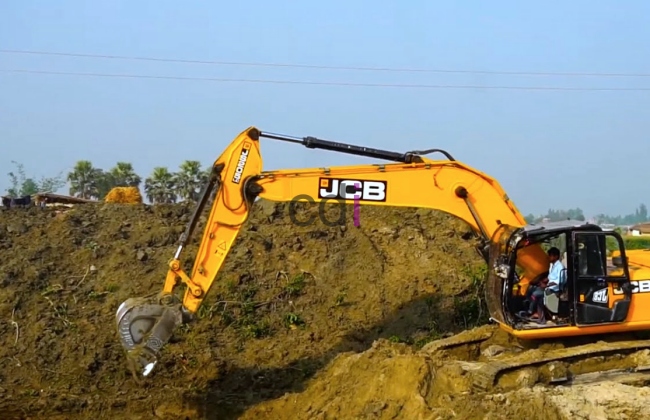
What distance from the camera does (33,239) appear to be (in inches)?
646

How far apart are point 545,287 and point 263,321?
5.90m

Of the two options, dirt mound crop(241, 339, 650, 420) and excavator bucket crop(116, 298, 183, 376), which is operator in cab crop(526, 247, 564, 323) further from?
→ excavator bucket crop(116, 298, 183, 376)

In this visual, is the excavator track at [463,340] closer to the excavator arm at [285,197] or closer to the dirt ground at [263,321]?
the dirt ground at [263,321]

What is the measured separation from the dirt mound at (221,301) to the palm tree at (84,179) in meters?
20.2

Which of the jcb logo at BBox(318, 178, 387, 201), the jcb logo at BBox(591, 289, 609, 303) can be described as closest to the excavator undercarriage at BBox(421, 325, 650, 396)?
the jcb logo at BBox(591, 289, 609, 303)

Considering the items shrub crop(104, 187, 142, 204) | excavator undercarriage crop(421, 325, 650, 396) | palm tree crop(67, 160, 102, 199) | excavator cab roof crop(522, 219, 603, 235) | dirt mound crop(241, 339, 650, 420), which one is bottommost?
dirt mound crop(241, 339, 650, 420)

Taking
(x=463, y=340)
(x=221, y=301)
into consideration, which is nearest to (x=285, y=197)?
(x=463, y=340)

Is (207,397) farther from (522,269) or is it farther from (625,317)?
(625,317)

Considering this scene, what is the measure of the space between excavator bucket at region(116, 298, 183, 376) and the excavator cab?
3.94m

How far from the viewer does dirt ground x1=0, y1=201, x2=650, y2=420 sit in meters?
9.00

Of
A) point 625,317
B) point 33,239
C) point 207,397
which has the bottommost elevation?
point 207,397

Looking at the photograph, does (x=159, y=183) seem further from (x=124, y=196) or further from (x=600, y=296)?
(x=600, y=296)

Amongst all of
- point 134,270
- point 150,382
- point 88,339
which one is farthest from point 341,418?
point 134,270

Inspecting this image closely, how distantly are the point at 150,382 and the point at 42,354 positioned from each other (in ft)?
7.12
